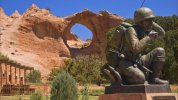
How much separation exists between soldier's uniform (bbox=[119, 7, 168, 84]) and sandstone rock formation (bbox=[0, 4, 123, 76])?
59.2m

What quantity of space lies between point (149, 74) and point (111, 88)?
0.82m

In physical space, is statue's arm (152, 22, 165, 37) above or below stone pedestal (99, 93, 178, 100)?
above

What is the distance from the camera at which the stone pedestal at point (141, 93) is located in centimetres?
724

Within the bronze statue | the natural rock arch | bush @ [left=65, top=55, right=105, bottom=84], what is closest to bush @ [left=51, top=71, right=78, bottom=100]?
the bronze statue

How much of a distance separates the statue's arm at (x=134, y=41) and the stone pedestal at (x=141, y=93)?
0.75 metres

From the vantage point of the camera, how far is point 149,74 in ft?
25.6

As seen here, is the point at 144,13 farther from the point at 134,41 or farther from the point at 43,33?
the point at 43,33

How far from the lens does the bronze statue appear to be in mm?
7582

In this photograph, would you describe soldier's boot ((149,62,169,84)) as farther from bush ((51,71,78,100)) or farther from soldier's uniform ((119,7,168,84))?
bush ((51,71,78,100))

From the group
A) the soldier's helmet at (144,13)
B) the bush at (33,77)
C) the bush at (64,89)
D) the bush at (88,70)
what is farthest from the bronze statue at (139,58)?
the bush at (33,77)

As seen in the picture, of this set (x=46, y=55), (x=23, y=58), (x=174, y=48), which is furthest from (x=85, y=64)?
(x=46, y=55)

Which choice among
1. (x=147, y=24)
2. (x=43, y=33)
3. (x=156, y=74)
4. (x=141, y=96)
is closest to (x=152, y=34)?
(x=147, y=24)

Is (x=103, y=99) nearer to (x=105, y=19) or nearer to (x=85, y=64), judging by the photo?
(x=85, y=64)

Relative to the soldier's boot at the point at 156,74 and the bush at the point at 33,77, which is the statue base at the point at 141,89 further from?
the bush at the point at 33,77
